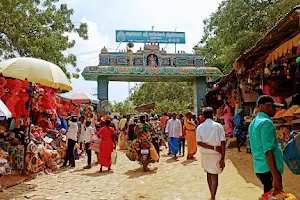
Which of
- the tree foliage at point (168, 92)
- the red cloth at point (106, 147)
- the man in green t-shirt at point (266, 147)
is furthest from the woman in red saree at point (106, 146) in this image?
the tree foliage at point (168, 92)

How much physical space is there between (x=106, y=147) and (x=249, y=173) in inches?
147

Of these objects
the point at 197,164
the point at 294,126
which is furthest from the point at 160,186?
the point at 294,126

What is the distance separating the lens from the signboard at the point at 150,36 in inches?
882

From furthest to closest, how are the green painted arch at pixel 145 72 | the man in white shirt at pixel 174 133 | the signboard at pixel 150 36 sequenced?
the signboard at pixel 150 36 < the green painted arch at pixel 145 72 < the man in white shirt at pixel 174 133

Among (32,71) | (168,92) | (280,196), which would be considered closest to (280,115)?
(280,196)

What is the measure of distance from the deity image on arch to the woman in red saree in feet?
39.8

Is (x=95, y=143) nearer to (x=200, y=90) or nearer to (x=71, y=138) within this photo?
(x=71, y=138)

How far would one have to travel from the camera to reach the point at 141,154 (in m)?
8.22

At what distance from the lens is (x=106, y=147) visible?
8.54 metres

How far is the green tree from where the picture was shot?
509 inches

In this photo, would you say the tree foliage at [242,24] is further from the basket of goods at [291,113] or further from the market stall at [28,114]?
the market stall at [28,114]

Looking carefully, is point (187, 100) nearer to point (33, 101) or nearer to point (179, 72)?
point (179, 72)

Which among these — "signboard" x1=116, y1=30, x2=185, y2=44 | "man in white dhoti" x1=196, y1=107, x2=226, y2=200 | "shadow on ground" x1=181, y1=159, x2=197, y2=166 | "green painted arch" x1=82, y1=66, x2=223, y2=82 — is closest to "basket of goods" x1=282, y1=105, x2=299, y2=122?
"shadow on ground" x1=181, y1=159, x2=197, y2=166

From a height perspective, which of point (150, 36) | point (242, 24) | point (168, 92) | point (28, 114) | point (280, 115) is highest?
point (150, 36)
